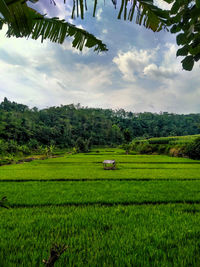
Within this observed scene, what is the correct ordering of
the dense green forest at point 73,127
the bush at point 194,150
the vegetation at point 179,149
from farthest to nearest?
the dense green forest at point 73,127 < the vegetation at point 179,149 < the bush at point 194,150

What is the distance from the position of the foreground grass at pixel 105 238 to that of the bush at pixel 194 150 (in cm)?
1700

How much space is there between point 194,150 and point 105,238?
1970 centimetres

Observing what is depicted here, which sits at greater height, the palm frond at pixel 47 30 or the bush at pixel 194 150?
the palm frond at pixel 47 30

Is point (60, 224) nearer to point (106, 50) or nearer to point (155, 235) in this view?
point (155, 235)

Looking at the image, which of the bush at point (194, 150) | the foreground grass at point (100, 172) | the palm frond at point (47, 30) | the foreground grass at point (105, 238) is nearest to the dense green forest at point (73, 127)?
the bush at point (194, 150)

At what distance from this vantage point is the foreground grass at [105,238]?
1710 mm

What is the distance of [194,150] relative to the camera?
17969 millimetres

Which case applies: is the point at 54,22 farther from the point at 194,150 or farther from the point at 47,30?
the point at 194,150

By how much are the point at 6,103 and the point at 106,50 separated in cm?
7891

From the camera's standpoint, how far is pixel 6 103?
66.4m

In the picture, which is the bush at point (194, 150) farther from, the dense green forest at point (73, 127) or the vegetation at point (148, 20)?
the dense green forest at point (73, 127)

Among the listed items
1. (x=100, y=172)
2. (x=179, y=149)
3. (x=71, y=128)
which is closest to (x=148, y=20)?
(x=100, y=172)

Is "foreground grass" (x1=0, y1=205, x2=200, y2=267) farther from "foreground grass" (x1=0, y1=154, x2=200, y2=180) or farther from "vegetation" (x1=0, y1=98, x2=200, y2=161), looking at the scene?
"vegetation" (x1=0, y1=98, x2=200, y2=161)

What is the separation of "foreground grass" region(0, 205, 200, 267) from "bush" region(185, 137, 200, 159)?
17003mm
